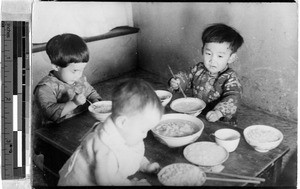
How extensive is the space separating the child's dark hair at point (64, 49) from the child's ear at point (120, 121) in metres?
0.31

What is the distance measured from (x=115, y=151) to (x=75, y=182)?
0.20 m

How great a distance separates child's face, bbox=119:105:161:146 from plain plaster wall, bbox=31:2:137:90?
0.76 ft

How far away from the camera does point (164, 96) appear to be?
5.19ft

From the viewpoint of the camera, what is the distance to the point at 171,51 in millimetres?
1641

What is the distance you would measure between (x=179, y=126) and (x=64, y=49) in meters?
0.55

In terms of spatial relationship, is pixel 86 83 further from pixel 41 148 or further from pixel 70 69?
pixel 41 148

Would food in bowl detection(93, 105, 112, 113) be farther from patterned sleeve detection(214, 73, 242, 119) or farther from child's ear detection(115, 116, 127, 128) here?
patterned sleeve detection(214, 73, 242, 119)

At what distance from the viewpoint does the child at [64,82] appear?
155 cm

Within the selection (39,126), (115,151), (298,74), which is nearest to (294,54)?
(298,74)

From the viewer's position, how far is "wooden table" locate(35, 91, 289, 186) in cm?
137

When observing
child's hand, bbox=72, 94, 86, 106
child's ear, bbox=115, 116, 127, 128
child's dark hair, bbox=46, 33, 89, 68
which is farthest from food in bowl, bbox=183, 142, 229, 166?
child's dark hair, bbox=46, 33, 89, 68

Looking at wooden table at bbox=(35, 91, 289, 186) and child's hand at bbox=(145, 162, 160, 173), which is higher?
wooden table at bbox=(35, 91, 289, 186)

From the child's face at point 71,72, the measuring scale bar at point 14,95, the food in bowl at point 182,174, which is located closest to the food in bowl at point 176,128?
the food in bowl at point 182,174

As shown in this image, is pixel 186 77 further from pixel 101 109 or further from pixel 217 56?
pixel 101 109
